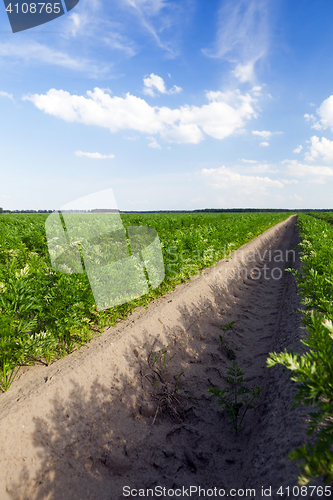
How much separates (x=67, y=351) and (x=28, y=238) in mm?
7815

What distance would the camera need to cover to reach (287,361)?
5.83ft

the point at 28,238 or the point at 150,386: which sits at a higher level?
the point at 28,238

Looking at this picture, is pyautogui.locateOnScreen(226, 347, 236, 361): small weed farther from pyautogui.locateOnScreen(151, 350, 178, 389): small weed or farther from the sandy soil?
pyautogui.locateOnScreen(151, 350, 178, 389): small weed

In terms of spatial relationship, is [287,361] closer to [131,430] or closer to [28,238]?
[131,430]

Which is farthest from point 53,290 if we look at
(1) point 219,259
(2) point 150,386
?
(1) point 219,259

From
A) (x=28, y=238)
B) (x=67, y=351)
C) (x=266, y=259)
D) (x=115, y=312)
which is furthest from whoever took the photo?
(x=266, y=259)

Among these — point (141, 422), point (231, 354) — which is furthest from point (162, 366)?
point (231, 354)
